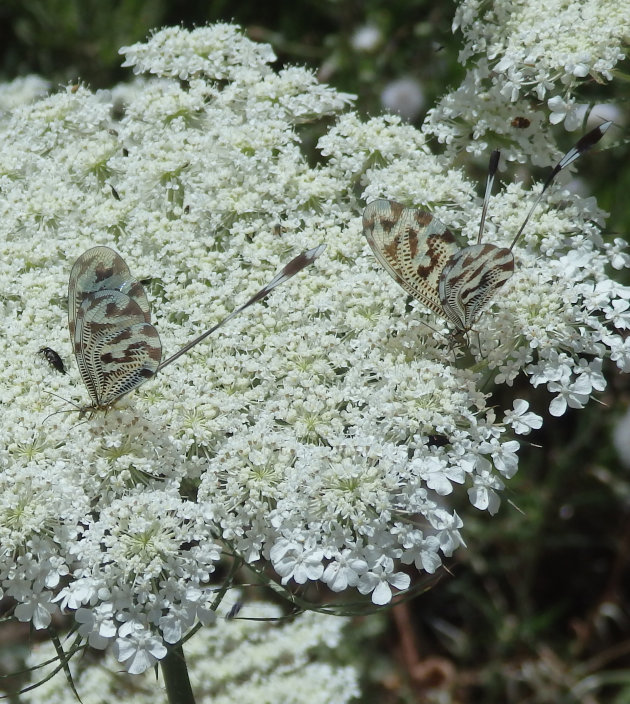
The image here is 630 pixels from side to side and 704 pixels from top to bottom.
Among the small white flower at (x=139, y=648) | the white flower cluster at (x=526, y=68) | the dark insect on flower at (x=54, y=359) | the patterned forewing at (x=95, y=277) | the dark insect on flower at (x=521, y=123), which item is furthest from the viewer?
the dark insect on flower at (x=521, y=123)

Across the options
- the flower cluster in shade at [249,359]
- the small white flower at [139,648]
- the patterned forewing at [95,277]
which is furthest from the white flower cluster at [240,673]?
the patterned forewing at [95,277]

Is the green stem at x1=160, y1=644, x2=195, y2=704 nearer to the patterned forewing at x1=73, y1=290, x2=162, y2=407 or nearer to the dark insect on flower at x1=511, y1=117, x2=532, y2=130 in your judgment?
the patterned forewing at x1=73, y1=290, x2=162, y2=407

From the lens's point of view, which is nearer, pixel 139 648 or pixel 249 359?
pixel 139 648

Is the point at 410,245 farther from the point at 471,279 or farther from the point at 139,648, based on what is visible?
the point at 139,648

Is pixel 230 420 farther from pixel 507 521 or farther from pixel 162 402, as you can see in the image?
pixel 507 521

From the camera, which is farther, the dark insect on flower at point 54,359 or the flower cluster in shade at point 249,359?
the dark insect on flower at point 54,359

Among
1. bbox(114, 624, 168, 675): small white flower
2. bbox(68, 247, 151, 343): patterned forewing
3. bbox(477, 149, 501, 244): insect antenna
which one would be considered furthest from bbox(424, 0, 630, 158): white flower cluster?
bbox(114, 624, 168, 675): small white flower

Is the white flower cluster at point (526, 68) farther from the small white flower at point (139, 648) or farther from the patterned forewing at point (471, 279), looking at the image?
the small white flower at point (139, 648)

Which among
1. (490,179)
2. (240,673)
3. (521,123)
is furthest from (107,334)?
(240,673)
